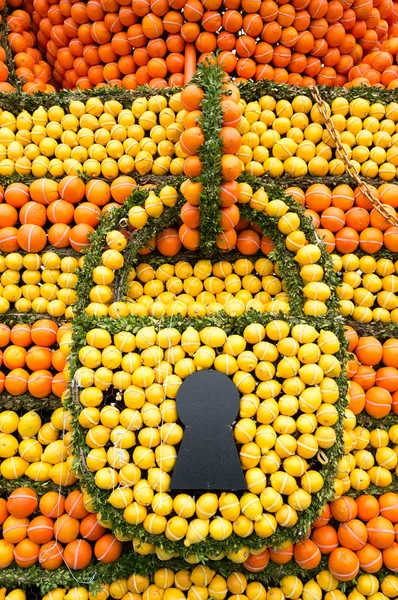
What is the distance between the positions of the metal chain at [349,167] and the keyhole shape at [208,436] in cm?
179

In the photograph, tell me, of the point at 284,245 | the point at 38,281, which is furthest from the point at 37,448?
the point at 284,245

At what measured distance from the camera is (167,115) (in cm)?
354

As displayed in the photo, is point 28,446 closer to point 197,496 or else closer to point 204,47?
point 197,496

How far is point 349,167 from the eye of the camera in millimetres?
3398

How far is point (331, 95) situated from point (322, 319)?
196 centimetres

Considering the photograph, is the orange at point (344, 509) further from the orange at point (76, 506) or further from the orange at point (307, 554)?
the orange at point (76, 506)

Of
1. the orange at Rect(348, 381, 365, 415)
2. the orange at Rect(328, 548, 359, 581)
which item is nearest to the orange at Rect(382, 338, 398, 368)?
the orange at Rect(348, 381, 365, 415)

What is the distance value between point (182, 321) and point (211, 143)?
1162mm

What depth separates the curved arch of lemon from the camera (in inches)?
102

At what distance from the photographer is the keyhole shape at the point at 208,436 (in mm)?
2525

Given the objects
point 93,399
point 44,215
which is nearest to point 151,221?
point 44,215

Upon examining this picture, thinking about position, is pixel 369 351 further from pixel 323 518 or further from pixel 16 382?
pixel 16 382

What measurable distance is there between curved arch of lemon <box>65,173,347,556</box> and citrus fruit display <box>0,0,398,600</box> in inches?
0.5

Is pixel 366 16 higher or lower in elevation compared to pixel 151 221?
higher
